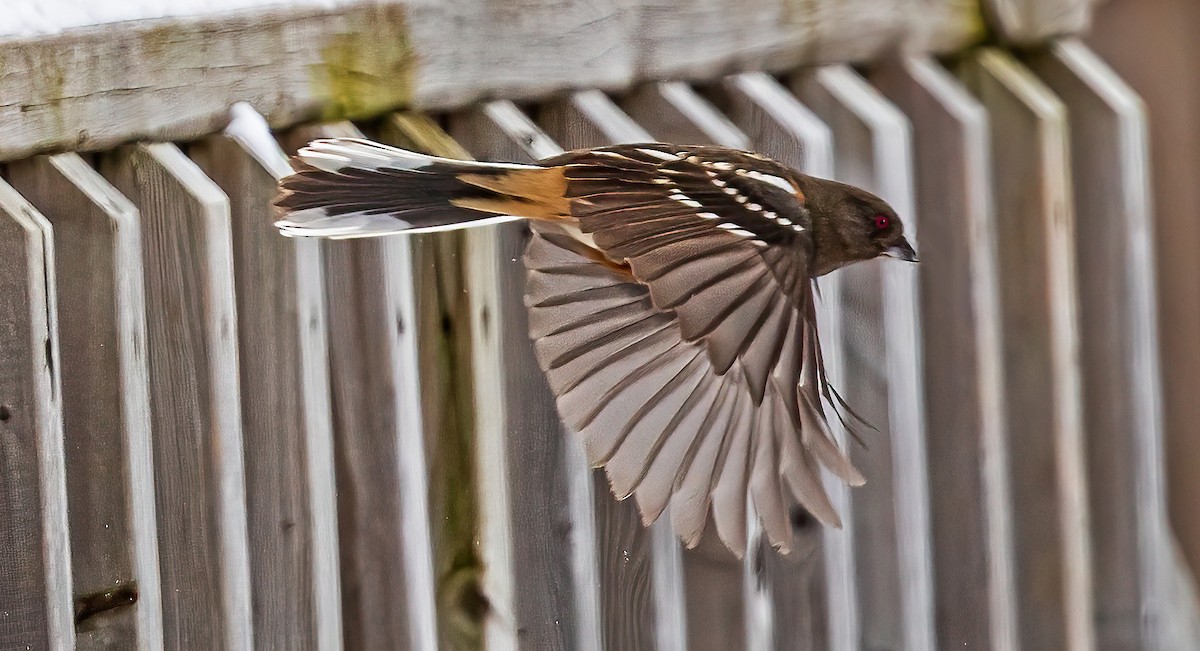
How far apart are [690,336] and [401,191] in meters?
0.58

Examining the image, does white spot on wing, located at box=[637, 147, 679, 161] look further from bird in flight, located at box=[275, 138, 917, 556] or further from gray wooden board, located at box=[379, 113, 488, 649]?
gray wooden board, located at box=[379, 113, 488, 649]

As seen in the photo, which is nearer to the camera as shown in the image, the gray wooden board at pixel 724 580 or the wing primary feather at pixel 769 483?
the wing primary feather at pixel 769 483

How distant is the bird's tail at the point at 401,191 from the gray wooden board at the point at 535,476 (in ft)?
0.31

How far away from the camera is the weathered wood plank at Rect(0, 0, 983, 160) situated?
2.08m

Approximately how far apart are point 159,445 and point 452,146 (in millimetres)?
691

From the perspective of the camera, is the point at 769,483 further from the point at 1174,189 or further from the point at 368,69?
the point at 1174,189

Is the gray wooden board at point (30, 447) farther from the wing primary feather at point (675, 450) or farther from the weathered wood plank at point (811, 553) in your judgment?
the weathered wood plank at point (811, 553)

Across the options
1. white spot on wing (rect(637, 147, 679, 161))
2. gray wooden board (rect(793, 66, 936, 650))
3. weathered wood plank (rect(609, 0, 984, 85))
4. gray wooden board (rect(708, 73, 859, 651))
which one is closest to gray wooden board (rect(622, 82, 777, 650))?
gray wooden board (rect(708, 73, 859, 651))

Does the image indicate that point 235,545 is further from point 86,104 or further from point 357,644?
point 86,104

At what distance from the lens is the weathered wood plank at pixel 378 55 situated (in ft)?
6.82

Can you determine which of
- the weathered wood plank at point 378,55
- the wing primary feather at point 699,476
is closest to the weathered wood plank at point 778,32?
the weathered wood plank at point 378,55

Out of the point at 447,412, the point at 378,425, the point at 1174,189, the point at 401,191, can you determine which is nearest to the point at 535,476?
the point at 447,412

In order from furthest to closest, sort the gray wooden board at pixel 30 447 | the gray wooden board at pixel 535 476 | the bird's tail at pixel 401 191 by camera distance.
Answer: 1. the gray wooden board at pixel 535 476
2. the bird's tail at pixel 401 191
3. the gray wooden board at pixel 30 447

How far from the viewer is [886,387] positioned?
2.75 meters
